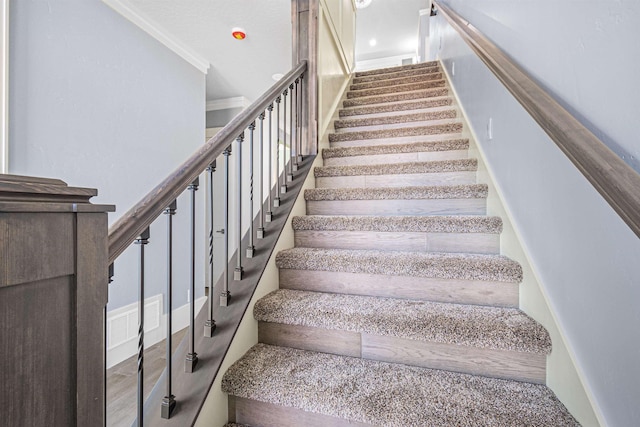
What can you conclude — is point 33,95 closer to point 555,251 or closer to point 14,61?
point 14,61

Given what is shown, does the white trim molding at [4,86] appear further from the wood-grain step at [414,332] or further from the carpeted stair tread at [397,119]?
the carpeted stair tread at [397,119]

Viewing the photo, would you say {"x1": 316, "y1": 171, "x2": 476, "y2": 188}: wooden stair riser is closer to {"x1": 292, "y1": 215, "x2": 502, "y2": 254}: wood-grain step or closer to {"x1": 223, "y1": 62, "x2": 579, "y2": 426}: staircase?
{"x1": 223, "y1": 62, "x2": 579, "y2": 426}: staircase

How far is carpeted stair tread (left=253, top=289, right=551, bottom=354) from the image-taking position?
100cm

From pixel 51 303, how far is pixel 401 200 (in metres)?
1.62

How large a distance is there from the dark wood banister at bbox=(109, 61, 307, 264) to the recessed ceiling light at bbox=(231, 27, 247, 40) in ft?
5.94

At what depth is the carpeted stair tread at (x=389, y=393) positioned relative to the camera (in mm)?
830

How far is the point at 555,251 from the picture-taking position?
3.16 feet

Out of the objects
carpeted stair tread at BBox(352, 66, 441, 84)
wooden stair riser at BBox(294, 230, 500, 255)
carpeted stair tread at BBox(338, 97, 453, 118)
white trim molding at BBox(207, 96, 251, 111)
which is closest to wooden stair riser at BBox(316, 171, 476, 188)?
wooden stair riser at BBox(294, 230, 500, 255)

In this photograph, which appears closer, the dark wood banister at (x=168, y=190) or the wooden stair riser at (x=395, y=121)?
the dark wood banister at (x=168, y=190)

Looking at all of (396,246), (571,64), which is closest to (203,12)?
(396,246)

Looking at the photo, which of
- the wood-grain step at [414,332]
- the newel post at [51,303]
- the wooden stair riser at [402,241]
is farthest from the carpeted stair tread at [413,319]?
the newel post at [51,303]

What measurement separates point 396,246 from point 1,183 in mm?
1453

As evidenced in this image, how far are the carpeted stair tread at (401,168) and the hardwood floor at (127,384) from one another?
1.48m

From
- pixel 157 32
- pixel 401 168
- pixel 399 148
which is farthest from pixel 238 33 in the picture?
pixel 401 168
